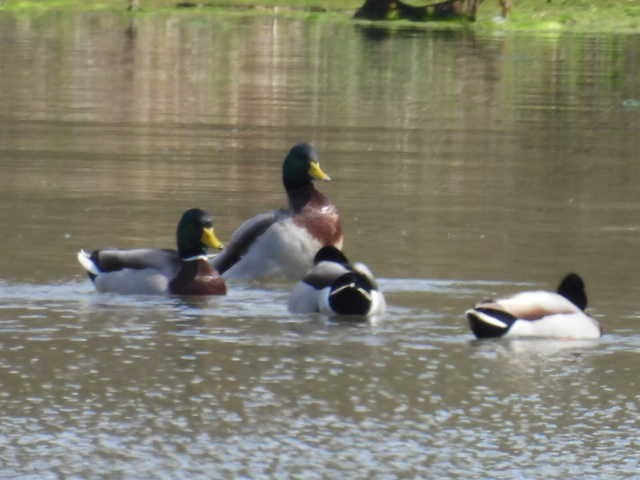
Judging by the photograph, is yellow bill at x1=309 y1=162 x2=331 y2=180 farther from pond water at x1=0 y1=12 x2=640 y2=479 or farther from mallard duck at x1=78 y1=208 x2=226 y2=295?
mallard duck at x1=78 y1=208 x2=226 y2=295

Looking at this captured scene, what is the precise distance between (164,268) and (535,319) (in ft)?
8.45

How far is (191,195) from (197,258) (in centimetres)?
442

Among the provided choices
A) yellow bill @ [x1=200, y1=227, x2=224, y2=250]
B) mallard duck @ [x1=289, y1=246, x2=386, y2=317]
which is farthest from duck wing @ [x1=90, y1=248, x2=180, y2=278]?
mallard duck @ [x1=289, y1=246, x2=386, y2=317]

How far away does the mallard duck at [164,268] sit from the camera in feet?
39.1

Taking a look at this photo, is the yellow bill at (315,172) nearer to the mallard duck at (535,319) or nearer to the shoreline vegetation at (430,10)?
the mallard duck at (535,319)

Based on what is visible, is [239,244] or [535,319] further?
[239,244]

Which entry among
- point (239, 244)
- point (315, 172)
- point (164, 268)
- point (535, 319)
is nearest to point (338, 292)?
point (535, 319)

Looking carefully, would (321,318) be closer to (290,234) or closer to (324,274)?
(324,274)

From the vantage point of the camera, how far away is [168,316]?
36.9ft

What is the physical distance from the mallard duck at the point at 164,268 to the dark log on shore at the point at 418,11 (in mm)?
53880

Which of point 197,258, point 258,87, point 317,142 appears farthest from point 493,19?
point 197,258

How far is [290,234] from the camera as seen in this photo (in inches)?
529

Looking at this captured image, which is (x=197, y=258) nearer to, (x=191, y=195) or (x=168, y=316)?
(x=168, y=316)

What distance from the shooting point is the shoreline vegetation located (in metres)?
64.9
